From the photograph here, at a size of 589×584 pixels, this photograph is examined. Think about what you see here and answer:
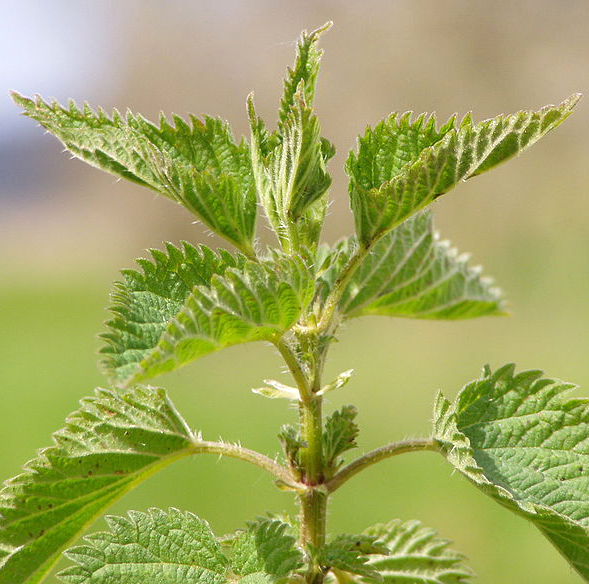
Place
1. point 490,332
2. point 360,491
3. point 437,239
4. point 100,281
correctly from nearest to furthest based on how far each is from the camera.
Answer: point 437,239 < point 360,491 < point 490,332 < point 100,281

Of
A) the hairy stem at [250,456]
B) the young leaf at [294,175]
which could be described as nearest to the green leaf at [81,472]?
the hairy stem at [250,456]

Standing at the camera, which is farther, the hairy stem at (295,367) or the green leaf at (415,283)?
the green leaf at (415,283)

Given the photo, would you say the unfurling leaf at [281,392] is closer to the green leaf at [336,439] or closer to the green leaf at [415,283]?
the green leaf at [336,439]

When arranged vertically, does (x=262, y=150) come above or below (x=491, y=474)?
above

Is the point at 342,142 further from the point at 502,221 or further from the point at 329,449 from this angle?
the point at 329,449

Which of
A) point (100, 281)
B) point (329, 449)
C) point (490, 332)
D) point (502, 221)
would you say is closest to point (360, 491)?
point (490, 332)

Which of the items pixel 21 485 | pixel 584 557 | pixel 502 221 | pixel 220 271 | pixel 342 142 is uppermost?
pixel 342 142

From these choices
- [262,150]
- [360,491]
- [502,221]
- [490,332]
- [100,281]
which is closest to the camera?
[262,150]

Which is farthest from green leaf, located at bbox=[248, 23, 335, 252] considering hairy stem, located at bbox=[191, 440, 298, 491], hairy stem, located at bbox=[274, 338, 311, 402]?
hairy stem, located at bbox=[191, 440, 298, 491]
